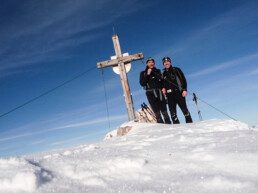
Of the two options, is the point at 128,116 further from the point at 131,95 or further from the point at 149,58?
the point at 149,58

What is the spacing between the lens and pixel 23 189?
1676 millimetres

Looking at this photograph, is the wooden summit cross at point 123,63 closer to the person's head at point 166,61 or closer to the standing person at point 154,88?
the standing person at point 154,88

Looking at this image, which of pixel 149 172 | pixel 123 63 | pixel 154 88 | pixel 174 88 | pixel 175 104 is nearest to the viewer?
pixel 149 172

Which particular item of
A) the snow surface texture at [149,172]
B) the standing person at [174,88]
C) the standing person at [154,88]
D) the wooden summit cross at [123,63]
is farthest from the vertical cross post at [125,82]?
the snow surface texture at [149,172]

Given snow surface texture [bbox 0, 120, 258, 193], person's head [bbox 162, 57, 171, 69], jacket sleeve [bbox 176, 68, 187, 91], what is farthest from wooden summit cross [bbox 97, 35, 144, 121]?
snow surface texture [bbox 0, 120, 258, 193]

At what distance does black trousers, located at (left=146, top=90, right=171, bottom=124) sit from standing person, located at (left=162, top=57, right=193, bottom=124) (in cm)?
26

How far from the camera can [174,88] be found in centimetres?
808

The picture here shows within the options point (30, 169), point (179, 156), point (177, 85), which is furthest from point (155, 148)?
point (177, 85)

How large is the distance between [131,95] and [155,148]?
693 cm

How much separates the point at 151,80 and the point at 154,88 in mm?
323

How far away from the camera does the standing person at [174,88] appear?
8.02 m

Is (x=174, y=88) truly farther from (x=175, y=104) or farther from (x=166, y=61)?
(x=166, y=61)

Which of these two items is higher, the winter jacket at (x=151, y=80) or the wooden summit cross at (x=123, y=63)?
the wooden summit cross at (x=123, y=63)

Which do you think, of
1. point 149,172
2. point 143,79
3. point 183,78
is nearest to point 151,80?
point 143,79
